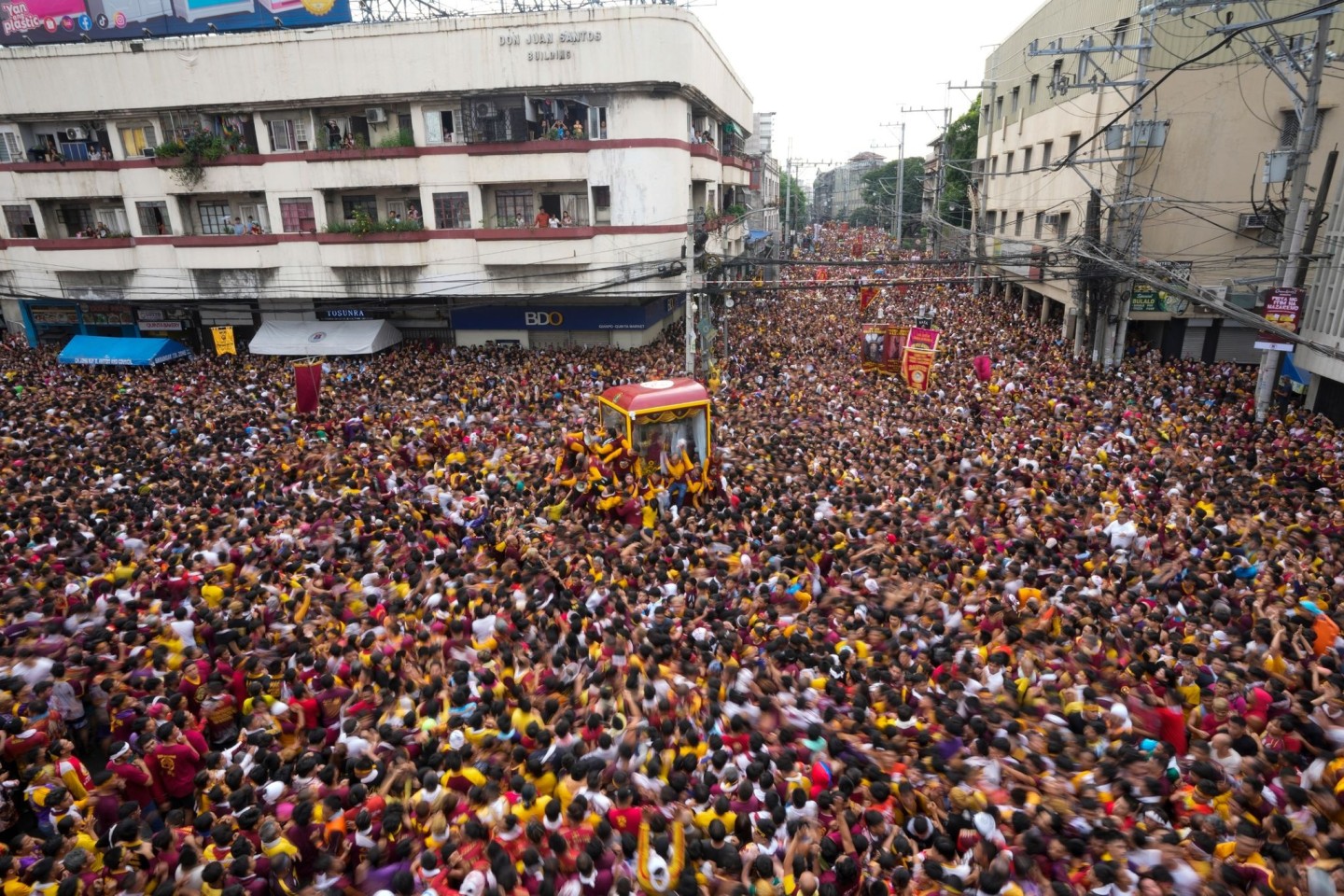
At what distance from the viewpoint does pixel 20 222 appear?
2552 centimetres

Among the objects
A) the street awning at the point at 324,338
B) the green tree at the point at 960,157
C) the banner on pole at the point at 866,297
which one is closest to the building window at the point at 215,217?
the street awning at the point at 324,338

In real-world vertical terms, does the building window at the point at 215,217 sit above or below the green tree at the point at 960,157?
below

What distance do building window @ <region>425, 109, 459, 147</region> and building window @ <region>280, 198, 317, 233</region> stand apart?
4.49m

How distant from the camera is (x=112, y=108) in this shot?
76.9 feet

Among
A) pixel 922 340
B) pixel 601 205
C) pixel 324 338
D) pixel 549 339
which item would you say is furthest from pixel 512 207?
pixel 922 340

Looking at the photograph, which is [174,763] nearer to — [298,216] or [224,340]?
[224,340]

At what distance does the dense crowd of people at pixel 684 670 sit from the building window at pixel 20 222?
1699 centimetres

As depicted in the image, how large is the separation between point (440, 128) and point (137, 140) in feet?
34.2

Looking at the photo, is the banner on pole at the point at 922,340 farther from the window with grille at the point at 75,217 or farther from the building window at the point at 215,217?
the window with grille at the point at 75,217

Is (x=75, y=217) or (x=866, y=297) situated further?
(x=866, y=297)

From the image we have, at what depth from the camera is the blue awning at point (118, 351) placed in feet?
79.5

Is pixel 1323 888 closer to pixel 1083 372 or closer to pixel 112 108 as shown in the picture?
pixel 1083 372

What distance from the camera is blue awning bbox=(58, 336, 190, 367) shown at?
2423 centimetres

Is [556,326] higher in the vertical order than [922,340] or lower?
lower
